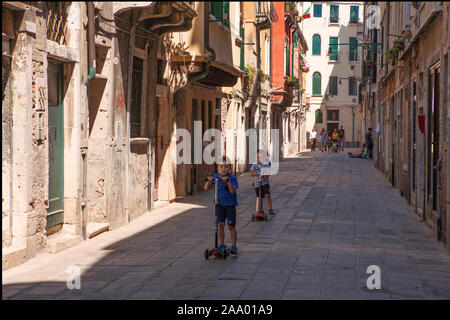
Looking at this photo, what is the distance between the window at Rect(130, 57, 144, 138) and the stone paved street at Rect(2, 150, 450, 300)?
6.06 feet

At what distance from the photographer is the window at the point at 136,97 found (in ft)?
47.1

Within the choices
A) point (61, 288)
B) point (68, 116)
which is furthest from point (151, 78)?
point (61, 288)

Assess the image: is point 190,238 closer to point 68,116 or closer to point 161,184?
point 68,116

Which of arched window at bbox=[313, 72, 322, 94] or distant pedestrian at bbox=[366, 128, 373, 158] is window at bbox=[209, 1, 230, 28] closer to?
distant pedestrian at bbox=[366, 128, 373, 158]

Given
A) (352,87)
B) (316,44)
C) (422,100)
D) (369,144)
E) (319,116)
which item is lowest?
(369,144)

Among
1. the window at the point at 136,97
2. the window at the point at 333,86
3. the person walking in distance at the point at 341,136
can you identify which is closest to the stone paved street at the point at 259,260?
the window at the point at 136,97

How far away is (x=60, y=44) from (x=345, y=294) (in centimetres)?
589

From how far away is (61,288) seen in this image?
311 inches

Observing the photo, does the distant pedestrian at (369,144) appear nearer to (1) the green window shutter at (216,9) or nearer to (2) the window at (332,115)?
(2) the window at (332,115)

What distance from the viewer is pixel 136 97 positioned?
14.6 metres

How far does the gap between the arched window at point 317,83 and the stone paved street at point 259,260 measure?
48506 mm

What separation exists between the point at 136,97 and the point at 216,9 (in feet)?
24.8

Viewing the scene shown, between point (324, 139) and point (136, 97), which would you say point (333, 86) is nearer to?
point (324, 139)

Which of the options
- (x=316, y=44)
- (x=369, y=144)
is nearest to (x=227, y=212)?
(x=369, y=144)
